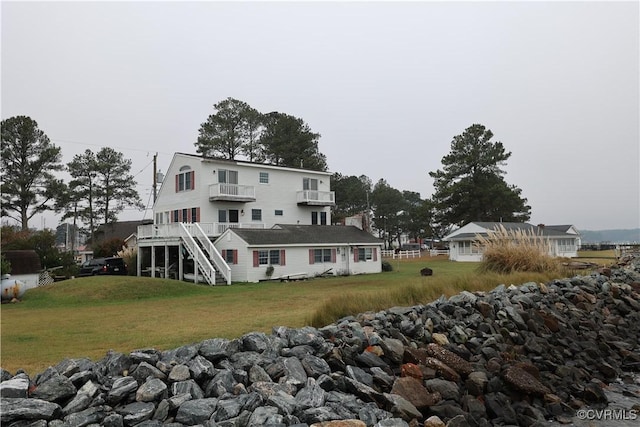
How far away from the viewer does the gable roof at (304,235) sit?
87.8ft

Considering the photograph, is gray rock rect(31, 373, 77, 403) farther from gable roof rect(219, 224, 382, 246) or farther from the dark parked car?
the dark parked car

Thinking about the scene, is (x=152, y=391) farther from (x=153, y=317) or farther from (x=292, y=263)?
(x=292, y=263)

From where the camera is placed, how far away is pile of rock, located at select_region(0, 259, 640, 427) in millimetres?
4250

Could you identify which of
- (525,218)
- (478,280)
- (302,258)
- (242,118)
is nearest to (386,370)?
(478,280)

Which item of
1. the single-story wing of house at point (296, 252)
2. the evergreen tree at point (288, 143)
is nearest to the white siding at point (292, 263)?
the single-story wing of house at point (296, 252)

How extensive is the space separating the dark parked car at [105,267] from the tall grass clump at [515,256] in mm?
26215

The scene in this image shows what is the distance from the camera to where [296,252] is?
27922 millimetres

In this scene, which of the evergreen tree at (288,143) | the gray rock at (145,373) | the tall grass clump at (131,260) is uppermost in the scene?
the evergreen tree at (288,143)

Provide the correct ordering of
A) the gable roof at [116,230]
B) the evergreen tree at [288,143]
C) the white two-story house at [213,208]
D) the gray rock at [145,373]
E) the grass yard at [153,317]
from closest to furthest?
the gray rock at [145,373], the grass yard at [153,317], the white two-story house at [213,208], the evergreen tree at [288,143], the gable roof at [116,230]

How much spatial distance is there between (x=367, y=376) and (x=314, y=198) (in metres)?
30.1

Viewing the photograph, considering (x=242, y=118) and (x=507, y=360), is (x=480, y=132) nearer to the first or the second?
(x=242, y=118)

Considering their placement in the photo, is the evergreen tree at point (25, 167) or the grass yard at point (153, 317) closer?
the grass yard at point (153, 317)

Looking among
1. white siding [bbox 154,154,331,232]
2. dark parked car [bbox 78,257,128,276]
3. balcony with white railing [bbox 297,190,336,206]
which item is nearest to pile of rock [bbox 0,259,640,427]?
white siding [bbox 154,154,331,232]

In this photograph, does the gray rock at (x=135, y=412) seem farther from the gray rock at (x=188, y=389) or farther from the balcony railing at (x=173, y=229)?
the balcony railing at (x=173, y=229)
